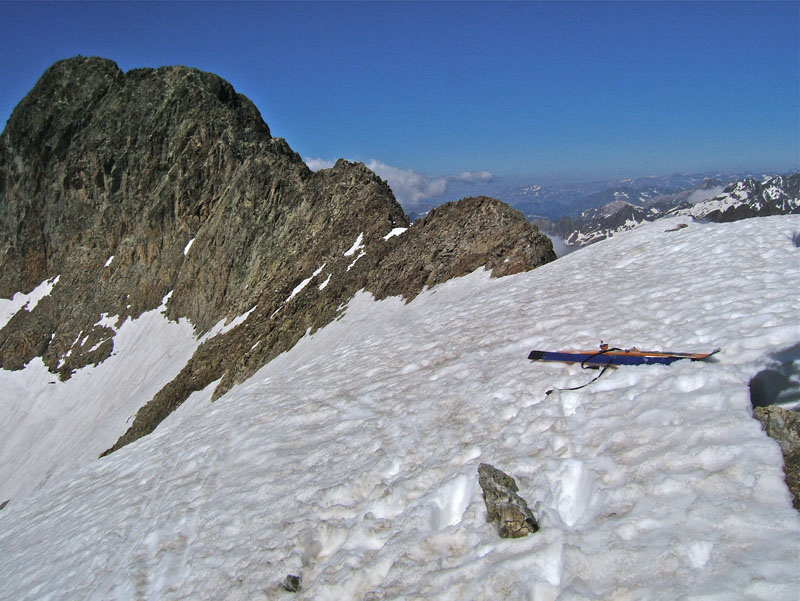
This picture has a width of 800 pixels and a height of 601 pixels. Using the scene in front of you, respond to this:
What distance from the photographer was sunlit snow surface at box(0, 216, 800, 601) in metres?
3.89

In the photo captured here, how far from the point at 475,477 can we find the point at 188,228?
2148 inches

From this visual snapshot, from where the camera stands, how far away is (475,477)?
5.52 meters

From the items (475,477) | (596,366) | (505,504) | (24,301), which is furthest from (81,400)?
(505,504)

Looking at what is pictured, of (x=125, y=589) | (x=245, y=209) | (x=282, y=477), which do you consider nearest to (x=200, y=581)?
(x=125, y=589)

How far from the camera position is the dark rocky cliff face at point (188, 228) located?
1084 inches

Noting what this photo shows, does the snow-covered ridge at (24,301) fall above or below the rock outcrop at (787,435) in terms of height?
above

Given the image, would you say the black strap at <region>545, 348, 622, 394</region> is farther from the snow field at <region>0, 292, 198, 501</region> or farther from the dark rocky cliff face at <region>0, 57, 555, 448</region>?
the snow field at <region>0, 292, 198, 501</region>

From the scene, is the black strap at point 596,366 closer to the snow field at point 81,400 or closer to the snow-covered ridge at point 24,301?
the snow field at point 81,400

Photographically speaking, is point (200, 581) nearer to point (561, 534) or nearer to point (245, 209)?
point (561, 534)

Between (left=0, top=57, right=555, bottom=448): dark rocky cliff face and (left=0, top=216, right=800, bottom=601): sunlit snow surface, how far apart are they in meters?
9.39

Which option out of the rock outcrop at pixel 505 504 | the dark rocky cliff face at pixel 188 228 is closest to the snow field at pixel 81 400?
the dark rocky cliff face at pixel 188 228

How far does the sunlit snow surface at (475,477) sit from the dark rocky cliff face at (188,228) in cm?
939

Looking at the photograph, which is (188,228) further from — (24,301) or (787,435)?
(787,435)

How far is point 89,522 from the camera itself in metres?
8.15
